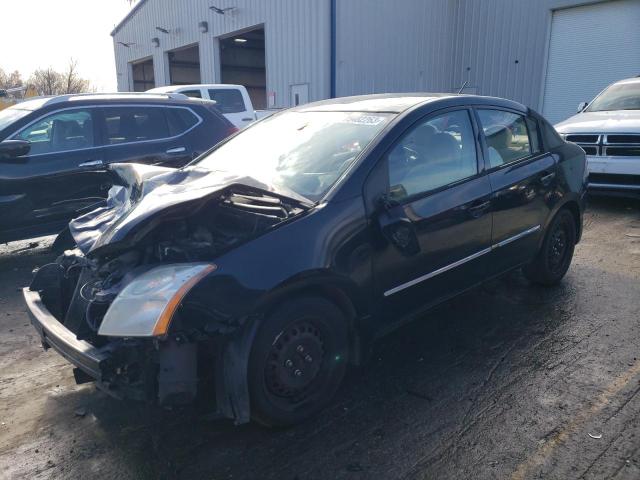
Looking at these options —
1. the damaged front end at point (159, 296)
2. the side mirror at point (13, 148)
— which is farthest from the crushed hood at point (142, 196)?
the side mirror at point (13, 148)

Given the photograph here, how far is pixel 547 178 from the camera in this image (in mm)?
4207

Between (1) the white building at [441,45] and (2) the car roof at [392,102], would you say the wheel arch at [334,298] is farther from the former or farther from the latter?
(1) the white building at [441,45]

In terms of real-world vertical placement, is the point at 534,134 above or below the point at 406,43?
below

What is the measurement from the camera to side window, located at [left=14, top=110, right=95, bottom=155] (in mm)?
5625

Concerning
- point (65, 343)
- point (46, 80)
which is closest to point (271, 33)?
point (65, 343)

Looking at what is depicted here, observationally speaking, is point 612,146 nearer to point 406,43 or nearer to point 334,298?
point 334,298

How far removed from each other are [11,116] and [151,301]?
4.65 m

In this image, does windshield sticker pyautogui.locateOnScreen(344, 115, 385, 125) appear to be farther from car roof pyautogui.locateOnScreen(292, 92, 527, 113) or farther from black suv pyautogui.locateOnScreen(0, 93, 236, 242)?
black suv pyautogui.locateOnScreen(0, 93, 236, 242)

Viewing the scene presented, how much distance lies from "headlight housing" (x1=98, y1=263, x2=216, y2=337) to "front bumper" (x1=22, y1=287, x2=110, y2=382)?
0.17 metres

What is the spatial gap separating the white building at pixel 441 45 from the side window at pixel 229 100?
2838mm

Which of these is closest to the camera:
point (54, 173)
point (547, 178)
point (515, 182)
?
point (515, 182)

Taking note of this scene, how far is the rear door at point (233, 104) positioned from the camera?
1273 cm

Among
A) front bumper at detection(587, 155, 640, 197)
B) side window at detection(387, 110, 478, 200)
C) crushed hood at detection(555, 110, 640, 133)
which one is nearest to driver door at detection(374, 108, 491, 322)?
side window at detection(387, 110, 478, 200)

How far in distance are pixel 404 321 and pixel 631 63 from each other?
14748mm
